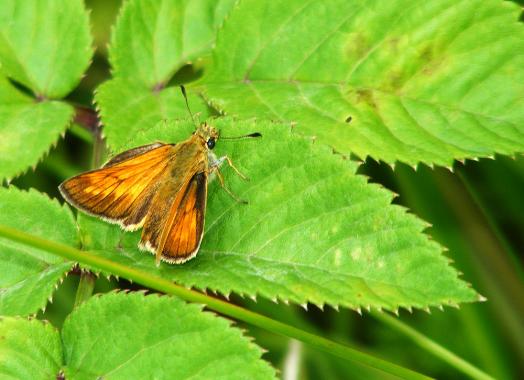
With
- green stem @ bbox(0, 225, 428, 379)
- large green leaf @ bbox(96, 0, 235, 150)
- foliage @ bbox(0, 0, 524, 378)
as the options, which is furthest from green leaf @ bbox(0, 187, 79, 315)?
large green leaf @ bbox(96, 0, 235, 150)

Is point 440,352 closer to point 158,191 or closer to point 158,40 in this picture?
point 158,191

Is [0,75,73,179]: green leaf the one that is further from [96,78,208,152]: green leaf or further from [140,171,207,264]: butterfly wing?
[140,171,207,264]: butterfly wing

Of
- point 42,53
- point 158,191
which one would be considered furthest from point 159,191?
point 42,53

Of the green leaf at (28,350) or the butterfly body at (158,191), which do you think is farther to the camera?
the butterfly body at (158,191)

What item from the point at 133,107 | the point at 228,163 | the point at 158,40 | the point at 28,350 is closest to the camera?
the point at 28,350

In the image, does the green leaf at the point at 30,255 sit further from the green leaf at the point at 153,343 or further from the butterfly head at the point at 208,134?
the butterfly head at the point at 208,134

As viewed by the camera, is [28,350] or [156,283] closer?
[156,283]

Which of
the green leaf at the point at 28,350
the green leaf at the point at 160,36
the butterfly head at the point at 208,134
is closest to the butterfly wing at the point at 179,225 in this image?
the butterfly head at the point at 208,134
